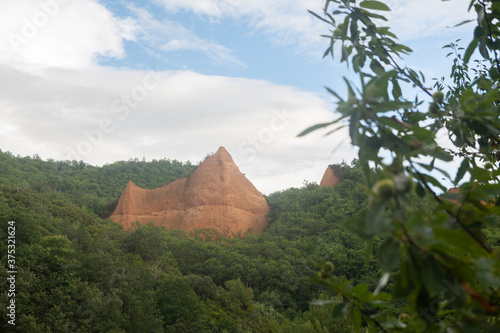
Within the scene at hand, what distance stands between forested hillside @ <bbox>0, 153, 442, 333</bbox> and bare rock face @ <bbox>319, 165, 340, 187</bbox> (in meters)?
2.32

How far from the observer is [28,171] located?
3256 cm

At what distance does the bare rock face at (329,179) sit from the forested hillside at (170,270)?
7.61 feet

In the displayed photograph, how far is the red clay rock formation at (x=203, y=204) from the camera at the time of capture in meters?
27.2

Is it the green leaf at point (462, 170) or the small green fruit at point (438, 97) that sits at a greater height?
the small green fruit at point (438, 97)

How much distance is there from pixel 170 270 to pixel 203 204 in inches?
382

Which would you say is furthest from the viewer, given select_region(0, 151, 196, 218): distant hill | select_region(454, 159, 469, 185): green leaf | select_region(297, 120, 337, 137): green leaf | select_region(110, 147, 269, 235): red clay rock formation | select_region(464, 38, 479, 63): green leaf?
select_region(0, 151, 196, 218): distant hill

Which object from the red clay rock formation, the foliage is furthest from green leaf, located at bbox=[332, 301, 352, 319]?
the red clay rock formation

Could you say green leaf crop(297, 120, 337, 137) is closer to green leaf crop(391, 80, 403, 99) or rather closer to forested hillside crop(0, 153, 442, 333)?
green leaf crop(391, 80, 403, 99)

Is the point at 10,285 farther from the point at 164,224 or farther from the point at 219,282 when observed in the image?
the point at 164,224

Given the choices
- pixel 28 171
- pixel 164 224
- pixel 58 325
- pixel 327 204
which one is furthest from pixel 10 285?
pixel 28 171

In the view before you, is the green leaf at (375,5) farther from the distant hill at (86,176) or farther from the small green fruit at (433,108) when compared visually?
the distant hill at (86,176)

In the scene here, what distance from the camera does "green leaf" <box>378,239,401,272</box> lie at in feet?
2.09

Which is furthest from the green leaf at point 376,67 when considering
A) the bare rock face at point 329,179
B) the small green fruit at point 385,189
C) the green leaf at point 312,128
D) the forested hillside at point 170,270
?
the bare rock face at point 329,179

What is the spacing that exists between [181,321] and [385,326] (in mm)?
14087
